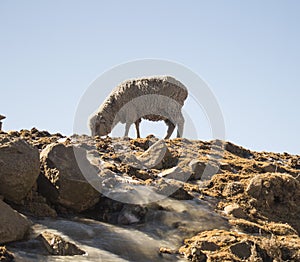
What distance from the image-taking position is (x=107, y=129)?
19344 mm

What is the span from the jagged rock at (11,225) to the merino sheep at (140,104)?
11051mm

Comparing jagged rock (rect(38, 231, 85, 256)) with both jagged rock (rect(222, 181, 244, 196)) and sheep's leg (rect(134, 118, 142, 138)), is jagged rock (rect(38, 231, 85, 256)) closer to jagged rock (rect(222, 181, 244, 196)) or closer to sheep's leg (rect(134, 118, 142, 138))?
jagged rock (rect(222, 181, 244, 196))

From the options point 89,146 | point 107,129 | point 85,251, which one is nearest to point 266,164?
point 89,146

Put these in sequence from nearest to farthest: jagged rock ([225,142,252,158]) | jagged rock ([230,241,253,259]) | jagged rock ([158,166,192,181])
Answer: jagged rock ([230,241,253,259]) < jagged rock ([158,166,192,181]) < jagged rock ([225,142,252,158])

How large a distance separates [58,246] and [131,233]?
198 cm

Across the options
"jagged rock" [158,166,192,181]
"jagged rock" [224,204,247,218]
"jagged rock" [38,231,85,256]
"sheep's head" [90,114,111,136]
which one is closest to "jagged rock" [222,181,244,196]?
"jagged rock" [224,204,247,218]

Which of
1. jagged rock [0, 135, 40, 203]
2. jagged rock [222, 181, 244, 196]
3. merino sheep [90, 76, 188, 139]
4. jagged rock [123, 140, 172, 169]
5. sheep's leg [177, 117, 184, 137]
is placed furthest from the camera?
sheep's leg [177, 117, 184, 137]

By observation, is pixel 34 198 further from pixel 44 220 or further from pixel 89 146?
pixel 89 146

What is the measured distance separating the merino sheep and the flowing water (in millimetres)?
8589

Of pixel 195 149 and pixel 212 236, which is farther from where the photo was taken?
pixel 195 149

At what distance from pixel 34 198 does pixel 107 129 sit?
9986 mm

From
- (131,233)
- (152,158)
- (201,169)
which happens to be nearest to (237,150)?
(201,169)

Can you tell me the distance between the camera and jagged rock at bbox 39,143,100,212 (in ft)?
31.7

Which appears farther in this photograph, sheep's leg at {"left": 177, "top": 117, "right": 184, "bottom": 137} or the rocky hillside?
sheep's leg at {"left": 177, "top": 117, "right": 184, "bottom": 137}
